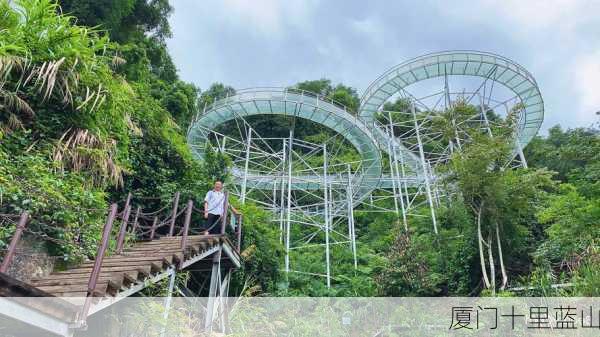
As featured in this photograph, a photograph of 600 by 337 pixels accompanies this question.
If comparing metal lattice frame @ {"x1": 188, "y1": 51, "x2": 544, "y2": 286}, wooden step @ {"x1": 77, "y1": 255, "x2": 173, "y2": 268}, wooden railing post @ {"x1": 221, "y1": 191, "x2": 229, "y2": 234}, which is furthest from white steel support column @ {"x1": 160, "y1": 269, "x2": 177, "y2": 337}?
metal lattice frame @ {"x1": 188, "y1": 51, "x2": 544, "y2": 286}

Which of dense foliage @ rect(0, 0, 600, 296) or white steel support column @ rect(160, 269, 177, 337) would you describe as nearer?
white steel support column @ rect(160, 269, 177, 337)

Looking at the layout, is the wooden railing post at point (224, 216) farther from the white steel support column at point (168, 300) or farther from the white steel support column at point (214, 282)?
the white steel support column at point (168, 300)

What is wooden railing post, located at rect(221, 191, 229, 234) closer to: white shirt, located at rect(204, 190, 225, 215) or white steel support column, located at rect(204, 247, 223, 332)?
white shirt, located at rect(204, 190, 225, 215)

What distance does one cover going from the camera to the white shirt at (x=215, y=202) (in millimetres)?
6605

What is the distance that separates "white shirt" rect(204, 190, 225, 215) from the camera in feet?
21.7

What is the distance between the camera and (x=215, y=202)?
665cm

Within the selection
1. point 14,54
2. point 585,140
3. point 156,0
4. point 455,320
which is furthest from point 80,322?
point 156,0

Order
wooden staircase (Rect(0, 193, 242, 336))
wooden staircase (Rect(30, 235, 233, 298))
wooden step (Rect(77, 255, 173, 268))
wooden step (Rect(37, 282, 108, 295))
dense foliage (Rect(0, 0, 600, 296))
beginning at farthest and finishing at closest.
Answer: dense foliage (Rect(0, 0, 600, 296)) < wooden step (Rect(77, 255, 173, 268)) < wooden staircase (Rect(30, 235, 233, 298)) < wooden step (Rect(37, 282, 108, 295)) < wooden staircase (Rect(0, 193, 242, 336))

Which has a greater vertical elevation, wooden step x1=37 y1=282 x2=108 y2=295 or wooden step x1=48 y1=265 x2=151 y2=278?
wooden step x1=48 y1=265 x2=151 y2=278

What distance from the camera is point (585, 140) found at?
374 inches

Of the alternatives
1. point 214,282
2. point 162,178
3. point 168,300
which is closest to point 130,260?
point 168,300

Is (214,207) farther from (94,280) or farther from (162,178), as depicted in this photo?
(94,280)

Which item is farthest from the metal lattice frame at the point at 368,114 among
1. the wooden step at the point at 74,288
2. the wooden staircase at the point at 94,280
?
the wooden step at the point at 74,288

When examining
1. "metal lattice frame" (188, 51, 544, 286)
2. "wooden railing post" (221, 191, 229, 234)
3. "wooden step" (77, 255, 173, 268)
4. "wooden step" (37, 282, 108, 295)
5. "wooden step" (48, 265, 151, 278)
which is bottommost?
"wooden step" (37, 282, 108, 295)
